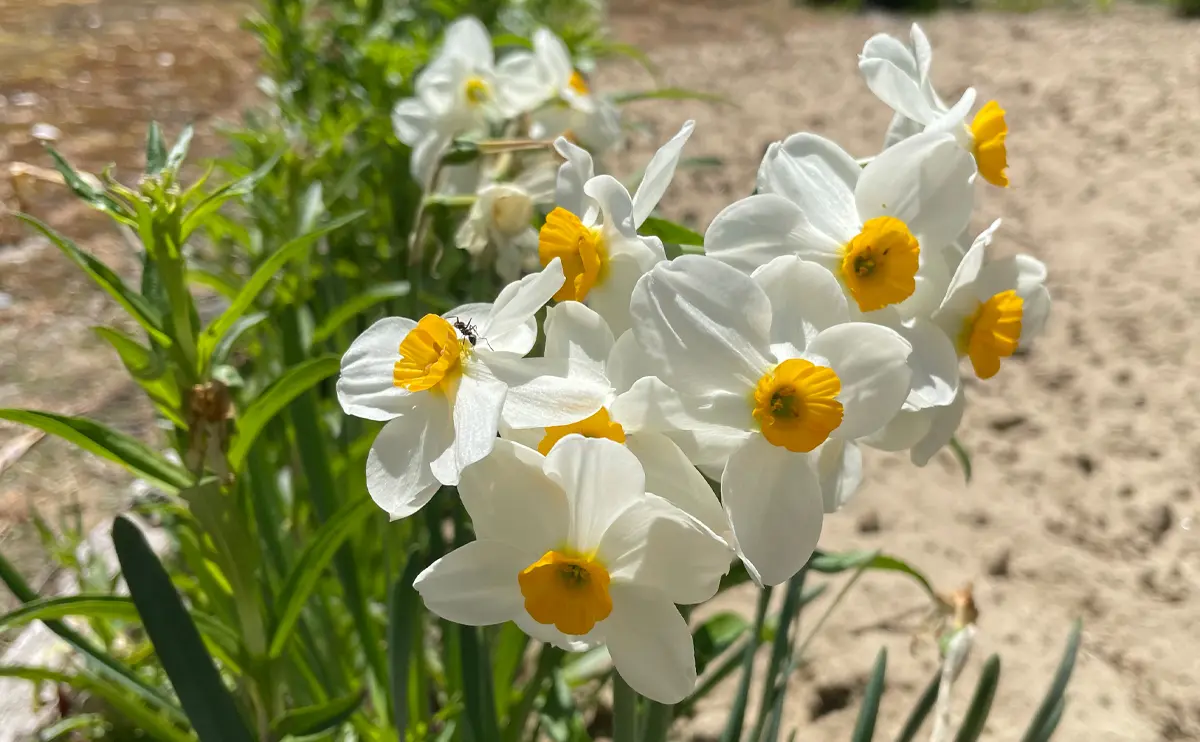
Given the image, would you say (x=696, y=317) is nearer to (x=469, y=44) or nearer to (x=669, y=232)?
(x=669, y=232)

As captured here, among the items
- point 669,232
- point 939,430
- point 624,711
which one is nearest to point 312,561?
point 624,711

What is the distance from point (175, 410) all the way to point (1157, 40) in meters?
4.70

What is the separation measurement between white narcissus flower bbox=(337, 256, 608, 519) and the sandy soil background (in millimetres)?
421

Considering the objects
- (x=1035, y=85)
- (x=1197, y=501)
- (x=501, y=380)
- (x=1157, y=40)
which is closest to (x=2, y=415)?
(x=501, y=380)

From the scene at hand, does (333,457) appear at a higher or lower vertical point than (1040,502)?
higher

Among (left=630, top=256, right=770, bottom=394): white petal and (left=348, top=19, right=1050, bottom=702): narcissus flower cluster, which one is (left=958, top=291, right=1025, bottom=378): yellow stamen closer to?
(left=348, top=19, right=1050, bottom=702): narcissus flower cluster

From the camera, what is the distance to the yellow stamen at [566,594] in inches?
17.2

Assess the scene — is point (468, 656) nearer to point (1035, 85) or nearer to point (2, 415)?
point (2, 415)

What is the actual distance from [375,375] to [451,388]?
6 cm

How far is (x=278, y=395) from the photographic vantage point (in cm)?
62

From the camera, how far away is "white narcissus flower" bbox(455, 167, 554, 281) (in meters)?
0.75

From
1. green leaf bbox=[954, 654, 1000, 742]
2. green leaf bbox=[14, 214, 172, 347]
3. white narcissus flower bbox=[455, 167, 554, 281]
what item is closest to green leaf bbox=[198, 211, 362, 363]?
green leaf bbox=[14, 214, 172, 347]

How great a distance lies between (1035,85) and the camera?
11.5ft

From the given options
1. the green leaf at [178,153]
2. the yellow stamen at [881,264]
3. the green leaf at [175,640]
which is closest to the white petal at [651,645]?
the yellow stamen at [881,264]
